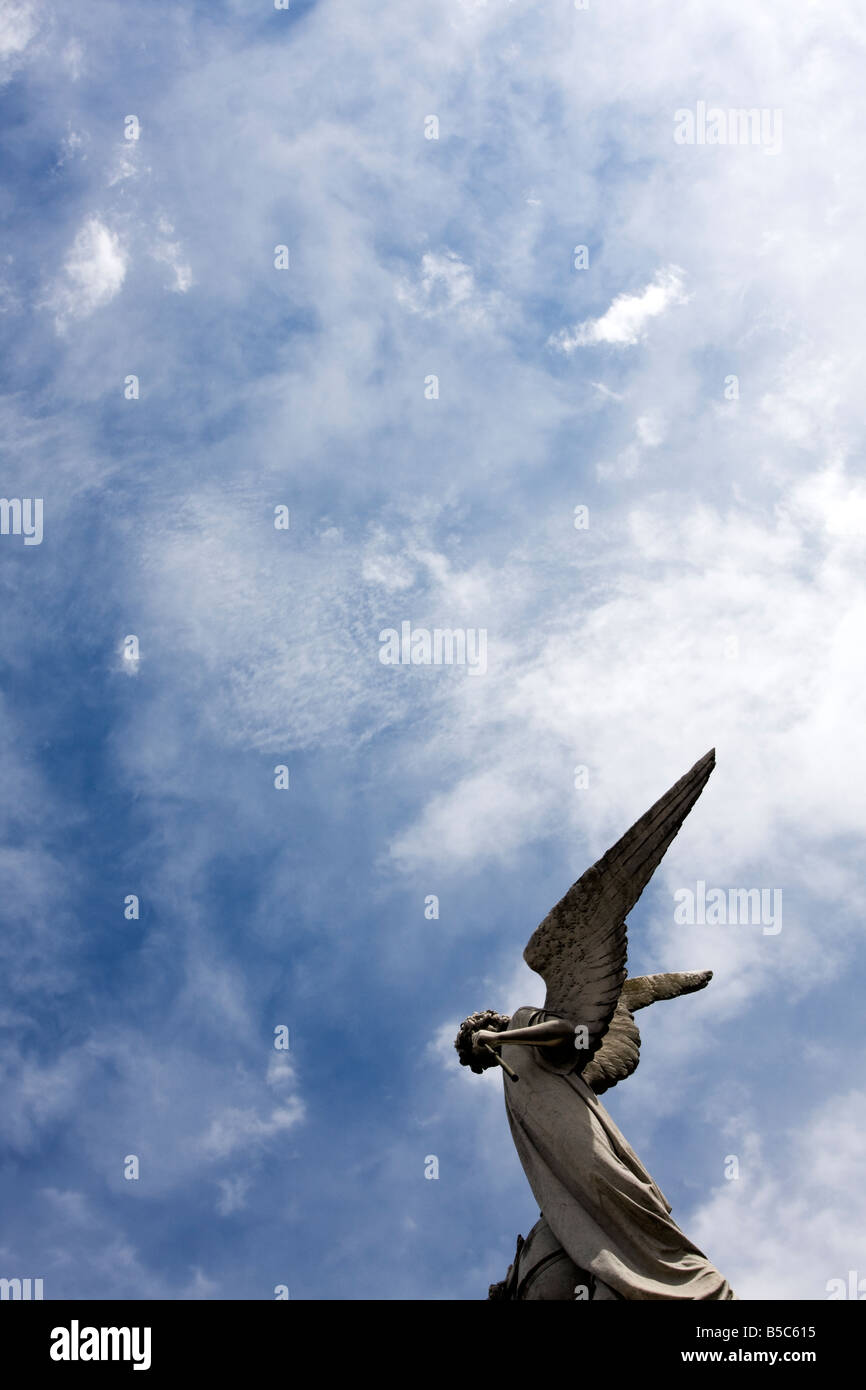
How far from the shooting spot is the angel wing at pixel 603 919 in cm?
1220

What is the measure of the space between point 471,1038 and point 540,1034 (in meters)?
1.24

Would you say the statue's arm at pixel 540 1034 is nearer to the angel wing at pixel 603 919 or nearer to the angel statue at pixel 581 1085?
the angel statue at pixel 581 1085

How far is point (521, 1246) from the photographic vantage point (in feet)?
40.5

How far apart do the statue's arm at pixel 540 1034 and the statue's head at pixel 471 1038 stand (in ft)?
2.43

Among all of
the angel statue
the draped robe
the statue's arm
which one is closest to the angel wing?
the angel statue

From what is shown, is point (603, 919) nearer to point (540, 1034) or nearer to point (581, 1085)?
point (540, 1034)

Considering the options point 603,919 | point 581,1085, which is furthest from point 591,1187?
point 603,919

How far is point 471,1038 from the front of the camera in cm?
1310

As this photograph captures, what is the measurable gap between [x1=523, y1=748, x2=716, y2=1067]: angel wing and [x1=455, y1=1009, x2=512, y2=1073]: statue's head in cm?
92
